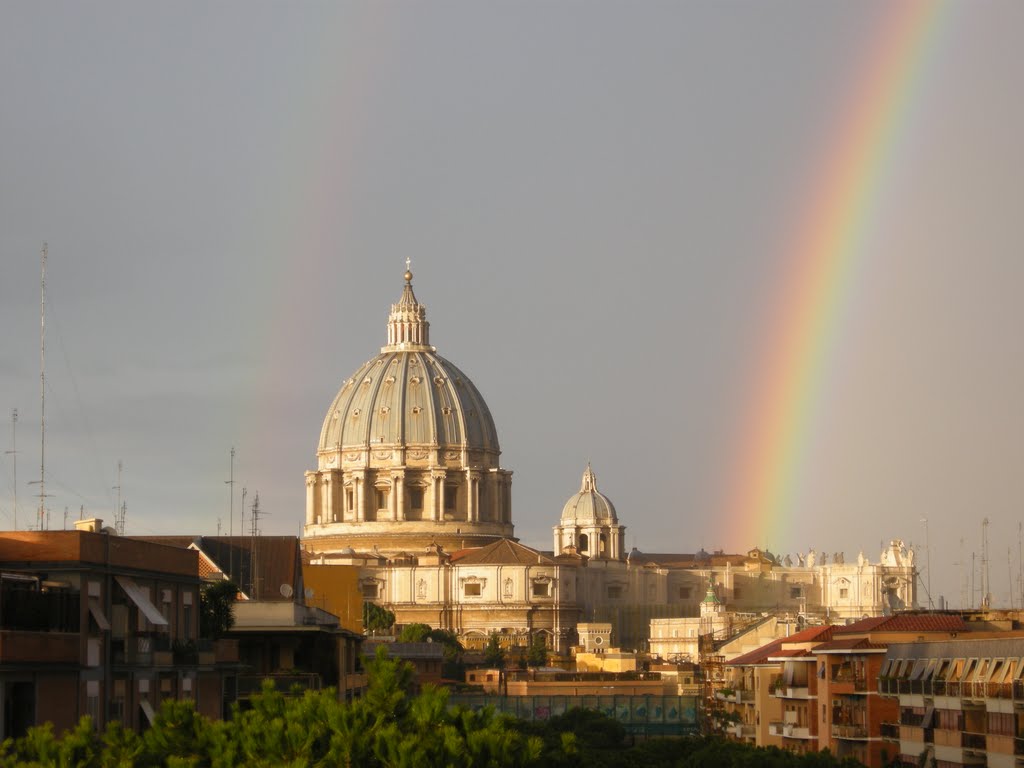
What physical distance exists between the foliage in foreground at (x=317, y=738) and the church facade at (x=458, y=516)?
15147cm

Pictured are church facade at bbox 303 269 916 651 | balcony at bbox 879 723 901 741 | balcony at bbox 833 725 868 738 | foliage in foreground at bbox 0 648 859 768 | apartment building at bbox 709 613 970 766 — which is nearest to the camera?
foliage in foreground at bbox 0 648 859 768

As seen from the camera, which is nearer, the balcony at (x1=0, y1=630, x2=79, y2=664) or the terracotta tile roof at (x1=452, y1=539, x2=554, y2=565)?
the balcony at (x1=0, y1=630, x2=79, y2=664)

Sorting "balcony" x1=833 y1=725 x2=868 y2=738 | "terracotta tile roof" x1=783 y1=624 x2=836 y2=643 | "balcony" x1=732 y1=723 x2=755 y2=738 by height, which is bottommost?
"balcony" x1=732 y1=723 x2=755 y2=738

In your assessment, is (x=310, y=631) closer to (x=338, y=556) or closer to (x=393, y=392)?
(x=338, y=556)

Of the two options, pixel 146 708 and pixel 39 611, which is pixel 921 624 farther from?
pixel 39 611

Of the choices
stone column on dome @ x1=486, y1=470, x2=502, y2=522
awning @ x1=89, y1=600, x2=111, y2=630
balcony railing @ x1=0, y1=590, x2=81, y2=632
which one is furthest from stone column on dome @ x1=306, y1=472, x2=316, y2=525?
balcony railing @ x1=0, y1=590, x2=81, y2=632

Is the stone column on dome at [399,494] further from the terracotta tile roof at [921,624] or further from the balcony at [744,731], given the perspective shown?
the terracotta tile roof at [921,624]

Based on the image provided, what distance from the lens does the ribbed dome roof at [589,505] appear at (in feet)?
638

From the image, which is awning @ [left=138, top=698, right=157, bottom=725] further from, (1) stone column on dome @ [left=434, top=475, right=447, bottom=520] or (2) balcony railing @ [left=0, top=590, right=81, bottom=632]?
(1) stone column on dome @ [left=434, top=475, right=447, bottom=520]

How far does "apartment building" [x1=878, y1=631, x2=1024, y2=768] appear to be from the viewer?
130ft

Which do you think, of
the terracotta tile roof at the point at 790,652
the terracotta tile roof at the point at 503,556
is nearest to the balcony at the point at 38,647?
the terracotta tile roof at the point at 790,652

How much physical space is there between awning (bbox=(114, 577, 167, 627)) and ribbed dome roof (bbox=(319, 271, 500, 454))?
155350 millimetres

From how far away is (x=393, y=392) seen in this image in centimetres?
18938

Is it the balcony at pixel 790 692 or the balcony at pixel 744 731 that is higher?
the balcony at pixel 790 692
